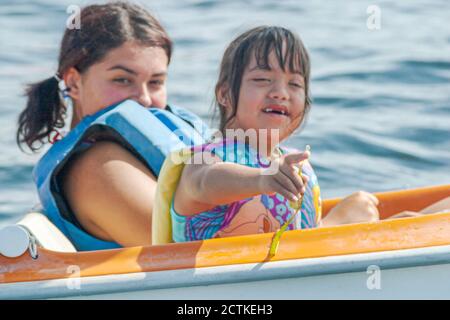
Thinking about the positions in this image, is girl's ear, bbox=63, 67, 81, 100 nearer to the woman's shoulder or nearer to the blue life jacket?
the blue life jacket

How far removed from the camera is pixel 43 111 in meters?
3.47

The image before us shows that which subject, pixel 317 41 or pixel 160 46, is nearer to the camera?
pixel 160 46

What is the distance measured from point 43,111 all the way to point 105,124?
1.30 ft

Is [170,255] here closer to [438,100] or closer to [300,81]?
[300,81]

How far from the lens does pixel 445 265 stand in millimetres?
2520

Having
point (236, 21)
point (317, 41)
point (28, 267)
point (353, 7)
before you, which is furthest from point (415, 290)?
point (353, 7)

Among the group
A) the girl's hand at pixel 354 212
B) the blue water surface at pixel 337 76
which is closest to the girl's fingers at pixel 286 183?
the girl's hand at pixel 354 212

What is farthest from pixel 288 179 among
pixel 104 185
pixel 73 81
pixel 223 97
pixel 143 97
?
pixel 73 81

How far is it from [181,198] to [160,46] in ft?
2.94

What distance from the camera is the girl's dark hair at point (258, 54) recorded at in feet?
8.85

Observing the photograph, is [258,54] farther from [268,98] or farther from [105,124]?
[105,124]

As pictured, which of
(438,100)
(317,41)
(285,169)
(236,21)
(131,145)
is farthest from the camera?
(236,21)

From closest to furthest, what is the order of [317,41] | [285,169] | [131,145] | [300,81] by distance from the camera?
[285,169] → [300,81] → [131,145] → [317,41]

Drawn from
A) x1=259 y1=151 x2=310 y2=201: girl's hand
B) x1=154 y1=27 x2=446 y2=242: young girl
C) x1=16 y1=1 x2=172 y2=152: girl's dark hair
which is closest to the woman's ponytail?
x1=16 y1=1 x2=172 y2=152: girl's dark hair
